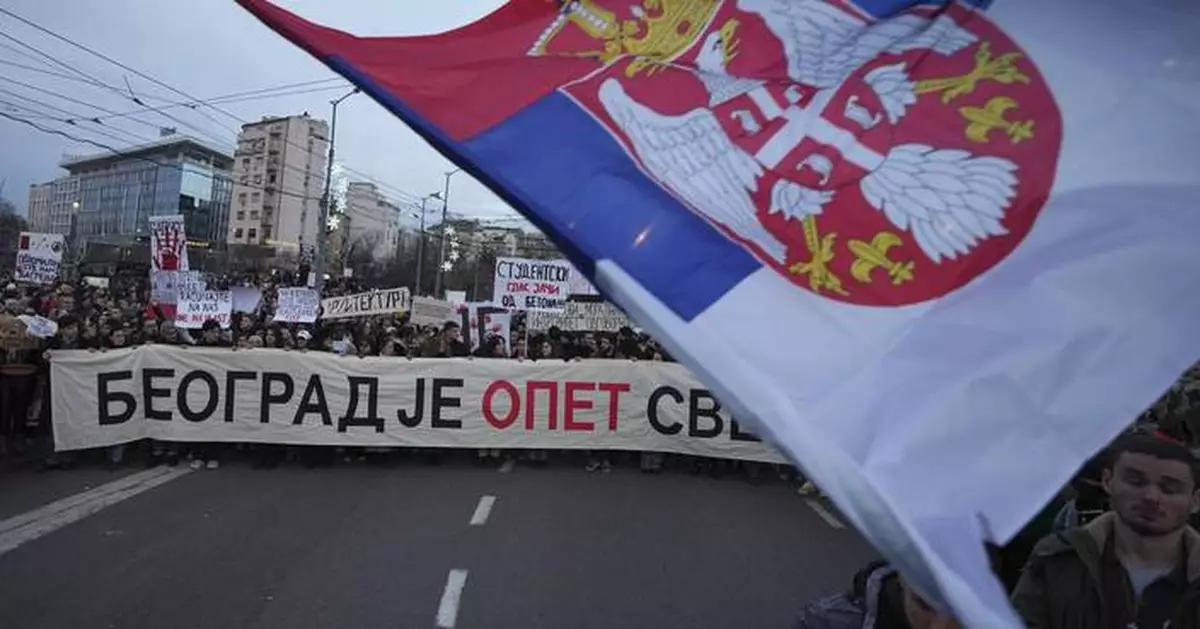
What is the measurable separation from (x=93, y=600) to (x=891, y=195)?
18.9ft

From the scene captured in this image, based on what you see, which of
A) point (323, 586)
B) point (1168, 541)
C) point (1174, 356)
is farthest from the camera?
point (323, 586)

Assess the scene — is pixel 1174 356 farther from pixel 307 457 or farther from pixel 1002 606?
pixel 307 457

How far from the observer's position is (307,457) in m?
11.2

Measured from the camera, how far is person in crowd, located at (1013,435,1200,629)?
234 cm

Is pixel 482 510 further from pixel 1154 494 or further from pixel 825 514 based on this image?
pixel 1154 494

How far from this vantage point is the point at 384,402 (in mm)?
11328

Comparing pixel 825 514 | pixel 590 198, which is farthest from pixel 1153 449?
pixel 825 514

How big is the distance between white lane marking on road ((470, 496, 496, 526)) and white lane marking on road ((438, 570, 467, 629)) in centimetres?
163

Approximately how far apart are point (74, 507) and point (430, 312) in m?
10.4

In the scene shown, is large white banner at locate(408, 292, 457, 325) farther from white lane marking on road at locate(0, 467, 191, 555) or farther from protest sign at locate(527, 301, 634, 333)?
white lane marking on road at locate(0, 467, 191, 555)

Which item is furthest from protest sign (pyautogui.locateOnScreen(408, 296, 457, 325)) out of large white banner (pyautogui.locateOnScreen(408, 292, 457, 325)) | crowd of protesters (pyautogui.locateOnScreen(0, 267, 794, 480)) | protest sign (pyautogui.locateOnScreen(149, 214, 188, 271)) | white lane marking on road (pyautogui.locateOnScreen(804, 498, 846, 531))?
white lane marking on road (pyautogui.locateOnScreen(804, 498, 846, 531))

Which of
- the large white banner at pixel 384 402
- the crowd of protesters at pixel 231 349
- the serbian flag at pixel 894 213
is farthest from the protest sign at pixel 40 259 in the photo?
the serbian flag at pixel 894 213

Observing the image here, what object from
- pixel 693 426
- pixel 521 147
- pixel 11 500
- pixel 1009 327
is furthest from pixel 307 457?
pixel 1009 327

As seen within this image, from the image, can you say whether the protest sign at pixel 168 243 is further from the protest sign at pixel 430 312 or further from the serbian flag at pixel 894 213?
the serbian flag at pixel 894 213
